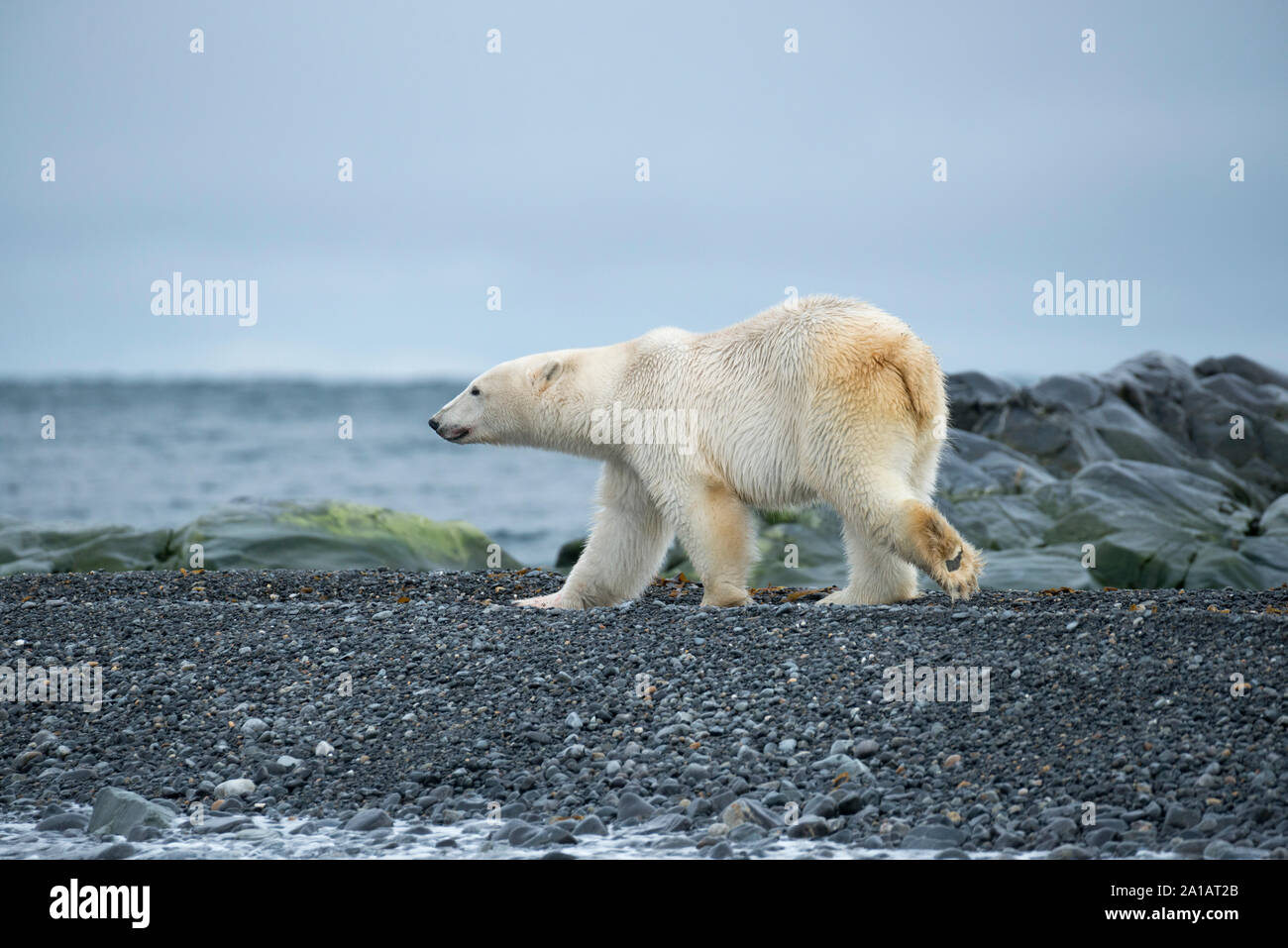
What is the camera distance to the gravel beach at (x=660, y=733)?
4.07m

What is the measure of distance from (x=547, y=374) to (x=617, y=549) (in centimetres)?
119

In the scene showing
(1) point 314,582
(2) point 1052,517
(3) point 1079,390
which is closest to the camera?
(1) point 314,582


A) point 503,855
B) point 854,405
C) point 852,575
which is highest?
point 854,405

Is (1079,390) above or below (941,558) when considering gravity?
above

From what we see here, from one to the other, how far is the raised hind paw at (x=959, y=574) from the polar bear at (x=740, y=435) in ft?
0.04

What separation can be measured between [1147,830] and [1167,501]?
9.83 metres

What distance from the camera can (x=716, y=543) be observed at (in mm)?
6820

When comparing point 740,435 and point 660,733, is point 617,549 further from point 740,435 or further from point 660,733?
point 660,733

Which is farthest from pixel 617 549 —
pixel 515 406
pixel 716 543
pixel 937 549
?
pixel 937 549

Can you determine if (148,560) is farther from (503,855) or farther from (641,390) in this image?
(503,855)

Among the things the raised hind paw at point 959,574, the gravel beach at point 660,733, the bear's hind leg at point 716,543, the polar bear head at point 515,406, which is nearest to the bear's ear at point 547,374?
the polar bear head at point 515,406

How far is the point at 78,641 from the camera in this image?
651 cm
